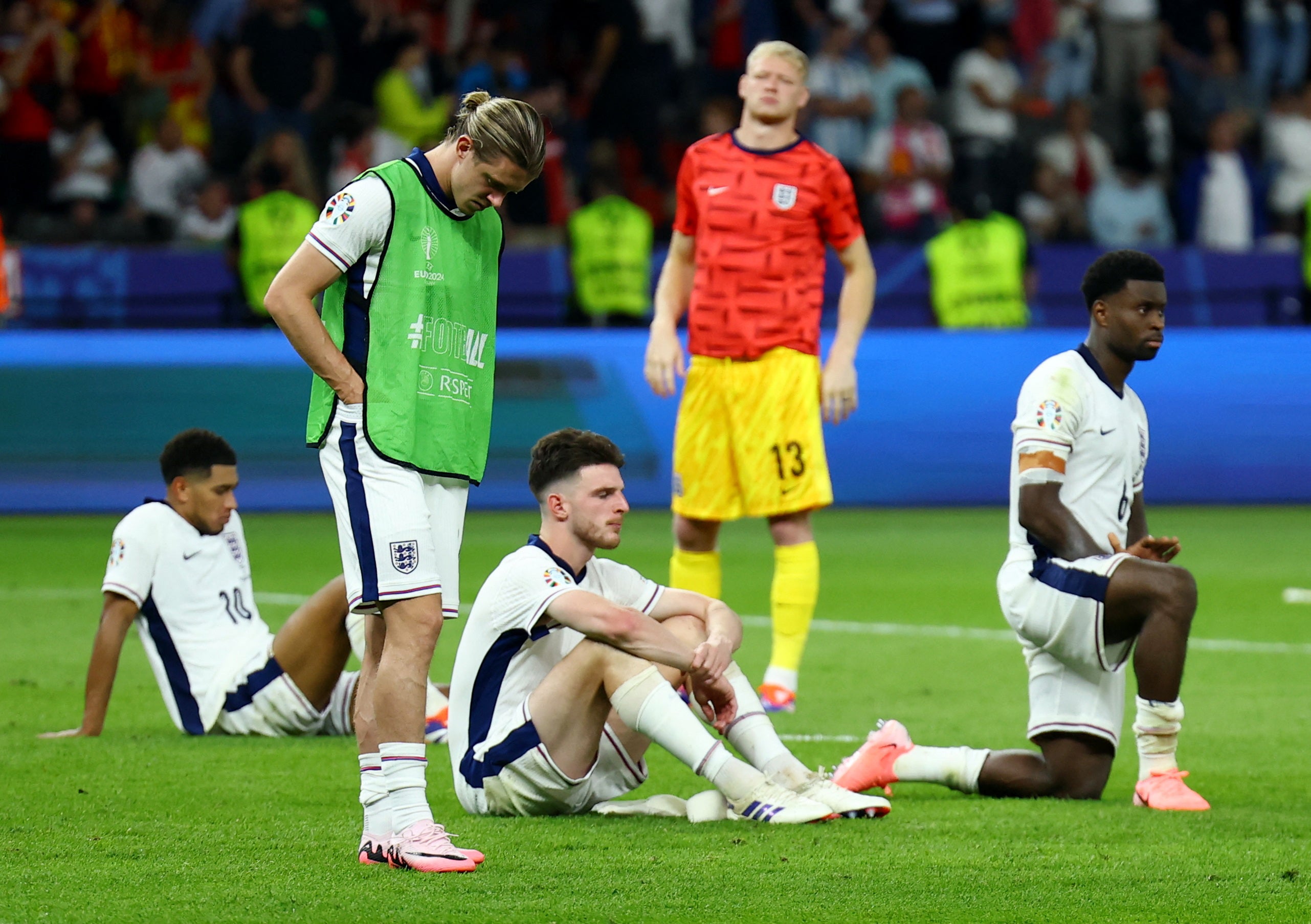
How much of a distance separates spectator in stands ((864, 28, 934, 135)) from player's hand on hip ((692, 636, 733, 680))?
13404mm

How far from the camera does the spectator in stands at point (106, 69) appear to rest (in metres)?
17.1

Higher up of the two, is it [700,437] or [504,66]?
[504,66]

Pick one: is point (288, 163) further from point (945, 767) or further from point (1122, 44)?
point (945, 767)

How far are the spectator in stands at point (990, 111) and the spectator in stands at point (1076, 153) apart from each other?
0.38 metres

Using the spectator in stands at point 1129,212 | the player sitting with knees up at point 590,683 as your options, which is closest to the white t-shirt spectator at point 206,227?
the spectator in stands at point 1129,212

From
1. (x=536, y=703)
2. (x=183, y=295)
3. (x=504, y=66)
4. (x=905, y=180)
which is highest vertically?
(x=504, y=66)

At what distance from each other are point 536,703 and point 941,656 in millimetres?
4073

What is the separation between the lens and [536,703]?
5.27 meters

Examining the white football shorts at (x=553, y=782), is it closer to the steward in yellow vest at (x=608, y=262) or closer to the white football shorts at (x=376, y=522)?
the white football shorts at (x=376, y=522)

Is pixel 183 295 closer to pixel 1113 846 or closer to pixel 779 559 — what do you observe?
pixel 779 559

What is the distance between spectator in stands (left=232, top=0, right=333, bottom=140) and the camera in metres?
17.0

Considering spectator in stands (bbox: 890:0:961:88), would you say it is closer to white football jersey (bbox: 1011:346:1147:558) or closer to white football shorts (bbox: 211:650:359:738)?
white football shorts (bbox: 211:650:359:738)

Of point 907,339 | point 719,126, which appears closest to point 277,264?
point 719,126

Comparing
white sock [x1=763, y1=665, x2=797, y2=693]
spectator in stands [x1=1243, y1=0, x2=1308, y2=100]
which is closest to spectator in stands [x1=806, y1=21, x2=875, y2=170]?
spectator in stands [x1=1243, y1=0, x2=1308, y2=100]
